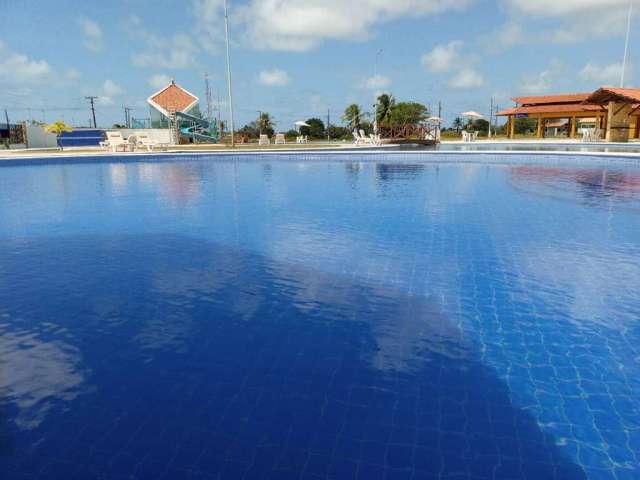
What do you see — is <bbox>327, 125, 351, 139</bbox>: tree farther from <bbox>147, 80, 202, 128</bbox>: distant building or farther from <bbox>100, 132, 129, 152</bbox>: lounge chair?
<bbox>100, 132, 129, 152</bbox>: lounge chair

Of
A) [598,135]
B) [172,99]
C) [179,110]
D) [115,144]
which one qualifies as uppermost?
[172,99]

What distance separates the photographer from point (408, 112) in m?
61.6

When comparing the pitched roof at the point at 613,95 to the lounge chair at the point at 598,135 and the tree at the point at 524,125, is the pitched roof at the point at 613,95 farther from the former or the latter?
the tree at the point at 524,125

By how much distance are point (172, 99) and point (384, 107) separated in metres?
22.4

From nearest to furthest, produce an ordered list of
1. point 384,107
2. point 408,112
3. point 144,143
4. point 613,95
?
point 144,143 → point 613,95 → point 384,107 → point 408,112

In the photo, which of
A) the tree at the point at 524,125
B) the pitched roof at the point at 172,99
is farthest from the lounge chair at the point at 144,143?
the tree at the point at 524,125

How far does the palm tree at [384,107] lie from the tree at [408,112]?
178cm

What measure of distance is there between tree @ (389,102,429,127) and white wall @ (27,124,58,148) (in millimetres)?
34810

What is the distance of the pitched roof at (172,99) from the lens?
43.8 meters

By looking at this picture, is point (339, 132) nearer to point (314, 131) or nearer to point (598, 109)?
point (314, 131)

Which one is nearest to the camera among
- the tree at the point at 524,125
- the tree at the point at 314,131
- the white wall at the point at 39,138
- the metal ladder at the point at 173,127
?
the white wall at the point at 39,138

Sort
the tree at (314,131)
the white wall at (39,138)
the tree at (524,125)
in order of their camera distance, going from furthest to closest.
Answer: the tree at (524,125), the tree at (314,131), the white wall at (39,138)

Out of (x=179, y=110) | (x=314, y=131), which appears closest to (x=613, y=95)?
(x=179, y=110)

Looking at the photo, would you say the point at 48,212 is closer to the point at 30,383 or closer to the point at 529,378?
the point at 30,383
